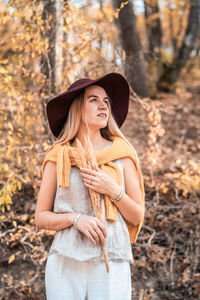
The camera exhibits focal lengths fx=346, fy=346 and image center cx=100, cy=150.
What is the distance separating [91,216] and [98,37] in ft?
7.96

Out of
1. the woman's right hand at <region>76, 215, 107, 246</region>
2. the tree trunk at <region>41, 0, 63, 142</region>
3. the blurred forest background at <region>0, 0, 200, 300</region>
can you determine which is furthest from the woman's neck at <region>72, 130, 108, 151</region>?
the tree trunk at <region>41, 0, 63, 142</region>

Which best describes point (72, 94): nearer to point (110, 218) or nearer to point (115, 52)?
point (110, 218)

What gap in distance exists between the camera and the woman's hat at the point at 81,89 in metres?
2.30

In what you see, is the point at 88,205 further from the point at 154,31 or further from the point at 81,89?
A: the point at 154,31

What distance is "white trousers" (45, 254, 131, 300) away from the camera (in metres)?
2.02

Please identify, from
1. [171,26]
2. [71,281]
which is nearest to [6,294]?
[71,281]

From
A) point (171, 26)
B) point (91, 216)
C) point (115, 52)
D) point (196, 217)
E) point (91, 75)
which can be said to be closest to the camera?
point (91, 216)

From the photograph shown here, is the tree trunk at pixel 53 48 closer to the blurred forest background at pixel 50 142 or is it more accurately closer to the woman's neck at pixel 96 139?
the blurred forest background at pixel 50 142

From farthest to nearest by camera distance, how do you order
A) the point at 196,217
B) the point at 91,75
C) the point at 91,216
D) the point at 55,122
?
the point at 196,217, the point at 91,75, the point at 55,122, the point at 91,216

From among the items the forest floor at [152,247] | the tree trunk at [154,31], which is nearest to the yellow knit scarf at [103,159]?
the forest floor at [152,247]

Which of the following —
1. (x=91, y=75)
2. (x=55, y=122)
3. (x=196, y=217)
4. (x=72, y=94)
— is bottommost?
(x=196, y=217)

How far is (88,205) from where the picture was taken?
213cm

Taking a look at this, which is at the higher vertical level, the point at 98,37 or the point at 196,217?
the point at 98,37

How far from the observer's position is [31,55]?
3.94m
